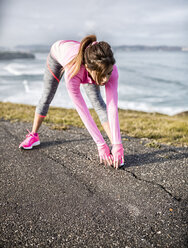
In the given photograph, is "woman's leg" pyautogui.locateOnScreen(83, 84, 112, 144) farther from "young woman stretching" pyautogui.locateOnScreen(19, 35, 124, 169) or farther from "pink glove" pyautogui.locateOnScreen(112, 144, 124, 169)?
"pink glove" pyautogui.locateOnScreen(112, 144, 124, 169)

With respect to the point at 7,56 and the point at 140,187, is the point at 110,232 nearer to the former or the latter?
the point at 140,187

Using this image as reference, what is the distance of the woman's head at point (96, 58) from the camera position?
2.18 meters

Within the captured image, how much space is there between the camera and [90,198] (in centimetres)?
244

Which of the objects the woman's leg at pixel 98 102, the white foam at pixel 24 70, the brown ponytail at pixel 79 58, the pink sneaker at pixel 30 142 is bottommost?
the white foam at pixel 24 70

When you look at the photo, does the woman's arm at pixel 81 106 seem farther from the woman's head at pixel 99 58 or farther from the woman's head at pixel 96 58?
the woman's head at pixel 99 58

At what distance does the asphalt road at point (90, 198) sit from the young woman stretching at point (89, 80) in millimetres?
364

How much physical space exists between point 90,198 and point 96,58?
1541mm

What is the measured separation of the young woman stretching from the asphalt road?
0.36 meters

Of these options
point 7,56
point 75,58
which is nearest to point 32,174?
point 75,58

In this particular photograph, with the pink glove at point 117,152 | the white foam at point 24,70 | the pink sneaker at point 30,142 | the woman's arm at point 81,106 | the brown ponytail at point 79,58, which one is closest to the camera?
the brown ponytail at point 79,58

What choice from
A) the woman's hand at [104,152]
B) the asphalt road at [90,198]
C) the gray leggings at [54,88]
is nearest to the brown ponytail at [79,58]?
the gray leggings at [54,88]

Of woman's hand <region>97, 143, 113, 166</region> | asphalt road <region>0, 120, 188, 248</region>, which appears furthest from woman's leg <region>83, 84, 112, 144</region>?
asphalt road <region>0, 120, 188, 248</region>

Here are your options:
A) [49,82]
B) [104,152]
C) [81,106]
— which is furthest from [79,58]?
[104,152]

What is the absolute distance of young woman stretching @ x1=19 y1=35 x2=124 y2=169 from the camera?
7.36 ft
